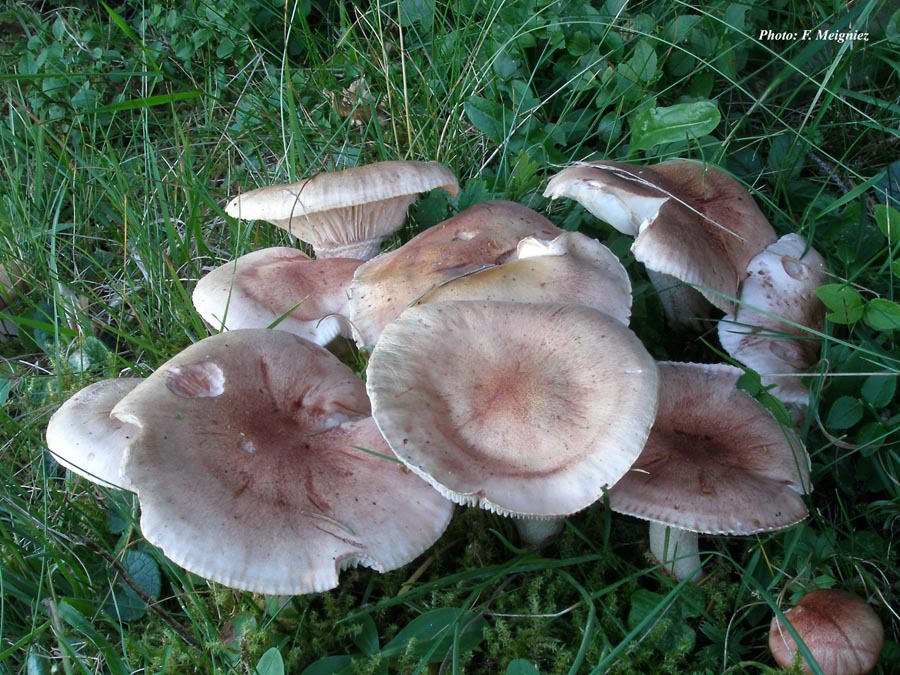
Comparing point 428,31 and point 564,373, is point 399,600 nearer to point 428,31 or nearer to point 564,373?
point 564,373

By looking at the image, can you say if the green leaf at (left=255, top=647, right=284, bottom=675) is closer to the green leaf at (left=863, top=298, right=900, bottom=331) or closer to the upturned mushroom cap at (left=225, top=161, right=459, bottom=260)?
the upturned mushroom cap at (left=225, top=161, right=459, bottom=260)

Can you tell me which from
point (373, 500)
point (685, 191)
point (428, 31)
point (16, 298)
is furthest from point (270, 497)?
point (428, 31)

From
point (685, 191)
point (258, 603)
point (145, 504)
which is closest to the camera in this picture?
point (145, 504)

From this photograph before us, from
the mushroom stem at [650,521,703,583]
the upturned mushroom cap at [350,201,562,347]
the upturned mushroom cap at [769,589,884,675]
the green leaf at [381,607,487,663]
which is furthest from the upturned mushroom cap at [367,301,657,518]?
the upturned mushroom cap at [769,589,884,675]

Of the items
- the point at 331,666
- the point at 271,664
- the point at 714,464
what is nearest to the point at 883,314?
the point at 714,464

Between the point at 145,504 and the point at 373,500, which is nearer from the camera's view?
the point at 145,504

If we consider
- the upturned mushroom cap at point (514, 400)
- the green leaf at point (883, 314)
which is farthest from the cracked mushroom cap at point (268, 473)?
the green leaf at point (883, 314)
